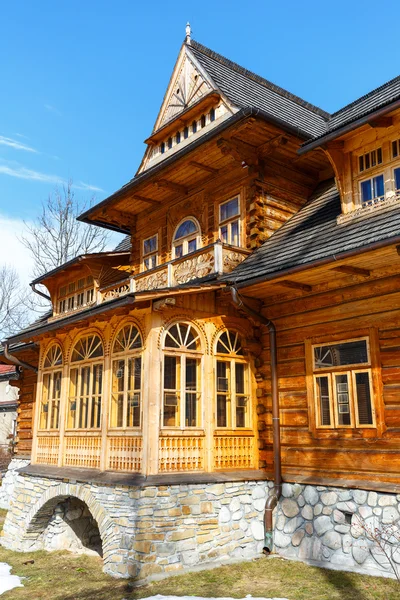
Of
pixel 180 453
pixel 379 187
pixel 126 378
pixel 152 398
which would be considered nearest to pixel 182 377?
pixel 152 398

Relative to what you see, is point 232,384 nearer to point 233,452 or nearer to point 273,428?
point 273,428

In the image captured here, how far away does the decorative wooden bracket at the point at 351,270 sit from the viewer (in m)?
9.49

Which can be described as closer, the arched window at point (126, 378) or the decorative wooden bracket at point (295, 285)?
the decorative wooden bracket at point (295, 285)

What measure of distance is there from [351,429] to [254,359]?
2840 mm

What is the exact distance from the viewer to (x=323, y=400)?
10.5m

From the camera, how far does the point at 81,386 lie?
1312 cm

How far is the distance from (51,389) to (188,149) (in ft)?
22.6

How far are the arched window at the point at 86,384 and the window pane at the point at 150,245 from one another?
3.64m

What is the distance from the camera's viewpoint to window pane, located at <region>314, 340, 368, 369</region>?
9.97m

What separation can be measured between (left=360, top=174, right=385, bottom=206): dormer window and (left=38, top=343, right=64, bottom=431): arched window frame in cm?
807

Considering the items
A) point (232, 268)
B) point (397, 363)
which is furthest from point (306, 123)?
point (397, 363)

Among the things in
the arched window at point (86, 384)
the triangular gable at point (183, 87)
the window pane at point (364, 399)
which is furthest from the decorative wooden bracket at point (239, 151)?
the window pane at point (364, 399)

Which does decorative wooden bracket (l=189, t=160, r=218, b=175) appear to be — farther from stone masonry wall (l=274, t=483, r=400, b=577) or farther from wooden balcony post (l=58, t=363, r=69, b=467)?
A: stone masonry wall (l=274, t=483, r=400, b=577)

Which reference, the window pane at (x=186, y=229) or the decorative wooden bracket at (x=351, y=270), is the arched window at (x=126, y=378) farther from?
the decorative wooden bracket at (x=351, y=270)
